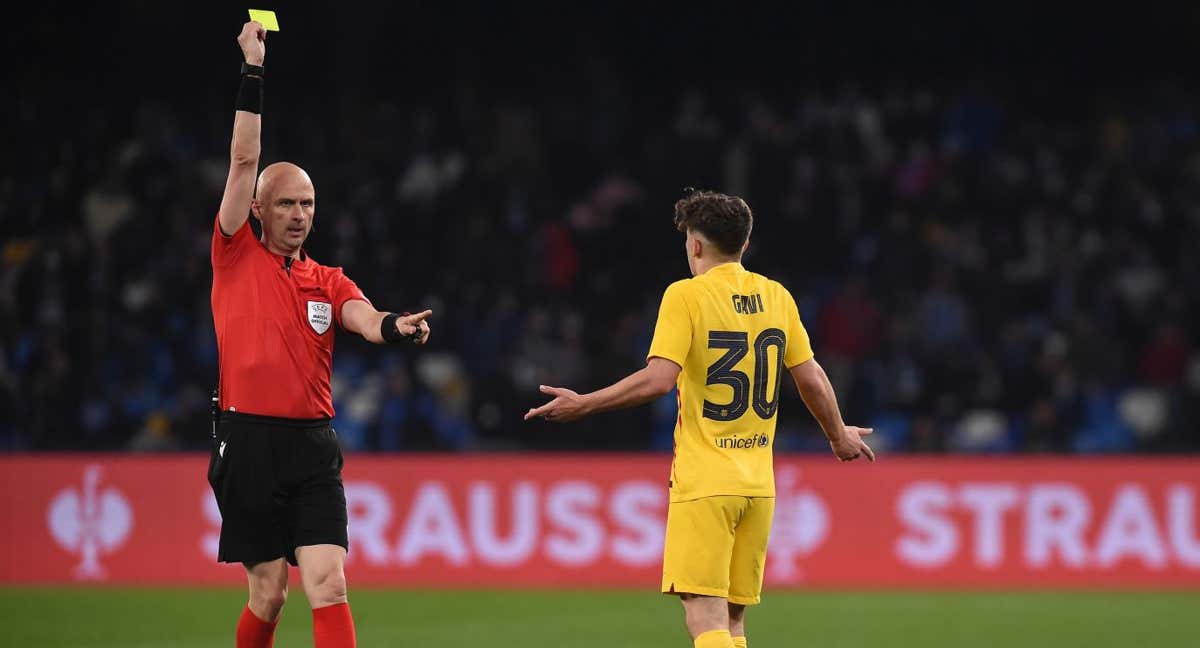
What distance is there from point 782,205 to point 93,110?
6980mm

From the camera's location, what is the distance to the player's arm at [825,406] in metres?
6.28

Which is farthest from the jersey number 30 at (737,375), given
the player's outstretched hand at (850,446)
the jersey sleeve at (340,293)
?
the jersey sleeve at (340,293)

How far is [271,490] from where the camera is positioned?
6.21 meters

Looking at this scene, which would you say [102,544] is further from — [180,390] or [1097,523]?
[1097,523]

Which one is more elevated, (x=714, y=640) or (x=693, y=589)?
(x=693, y=589)

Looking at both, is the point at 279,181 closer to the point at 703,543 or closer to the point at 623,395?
the point at 623,395

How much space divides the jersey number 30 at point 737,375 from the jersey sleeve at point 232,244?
1801mm

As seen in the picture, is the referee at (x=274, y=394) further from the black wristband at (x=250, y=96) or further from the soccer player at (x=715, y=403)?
the soccer player at (x=715, y=403)

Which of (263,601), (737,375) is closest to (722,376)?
(737,375)

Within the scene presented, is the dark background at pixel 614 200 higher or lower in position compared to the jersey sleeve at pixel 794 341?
higher

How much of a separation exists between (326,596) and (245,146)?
1.67 metres

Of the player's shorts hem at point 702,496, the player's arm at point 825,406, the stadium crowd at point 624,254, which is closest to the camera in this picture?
the player's shorts hem at point 702,496

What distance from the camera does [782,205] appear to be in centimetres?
1738

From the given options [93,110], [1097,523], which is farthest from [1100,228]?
[93,110]
